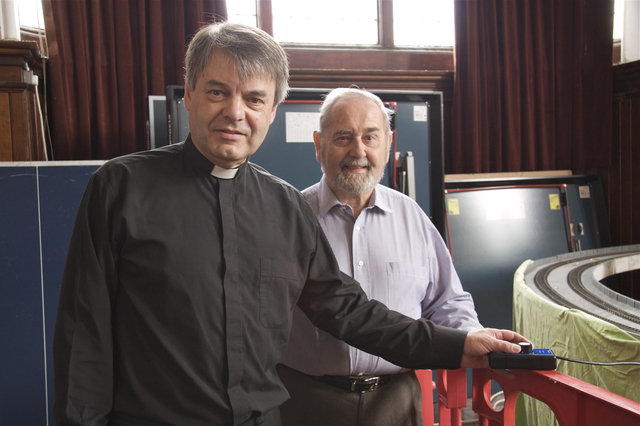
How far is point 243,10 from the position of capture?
3.44 metres

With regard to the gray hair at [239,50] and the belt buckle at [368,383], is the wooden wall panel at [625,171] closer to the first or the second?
the belt buckle at [368,383]

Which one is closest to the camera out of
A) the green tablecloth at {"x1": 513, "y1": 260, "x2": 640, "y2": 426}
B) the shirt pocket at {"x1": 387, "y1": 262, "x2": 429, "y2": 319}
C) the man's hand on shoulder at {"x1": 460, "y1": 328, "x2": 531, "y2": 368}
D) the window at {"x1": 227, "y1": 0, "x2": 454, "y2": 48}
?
the man's hand on shoulder at {"x1": 460, "y1": 328, "x2": 531, "y2": 368}

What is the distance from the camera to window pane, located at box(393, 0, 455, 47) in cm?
372

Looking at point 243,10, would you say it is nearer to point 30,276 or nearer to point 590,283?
point 30,276

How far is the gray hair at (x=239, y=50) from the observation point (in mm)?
1025

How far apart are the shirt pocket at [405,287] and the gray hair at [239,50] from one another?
0.65 metres

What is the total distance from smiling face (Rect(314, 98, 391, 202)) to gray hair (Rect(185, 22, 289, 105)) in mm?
385

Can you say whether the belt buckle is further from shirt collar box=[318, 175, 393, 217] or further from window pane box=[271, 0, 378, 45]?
window pane box=[271, 0, 378, 45]

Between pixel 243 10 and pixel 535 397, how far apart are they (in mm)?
3166

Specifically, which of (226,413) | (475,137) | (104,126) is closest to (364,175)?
(226,413)

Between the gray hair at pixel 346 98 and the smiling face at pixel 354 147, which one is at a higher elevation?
the gray hair at pixel 346 98

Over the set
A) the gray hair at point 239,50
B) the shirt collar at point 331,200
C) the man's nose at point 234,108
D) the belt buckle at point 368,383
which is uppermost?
the gray hair at point 239,50

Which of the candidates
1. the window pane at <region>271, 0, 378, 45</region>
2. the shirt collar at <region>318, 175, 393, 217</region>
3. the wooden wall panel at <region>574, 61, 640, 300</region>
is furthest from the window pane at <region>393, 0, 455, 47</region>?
the shirt collar at <region>318, 175, 393, 217</region>

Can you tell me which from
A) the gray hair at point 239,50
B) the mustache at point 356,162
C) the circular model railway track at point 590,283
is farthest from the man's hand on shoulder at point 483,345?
the gray hair at point 239,50
